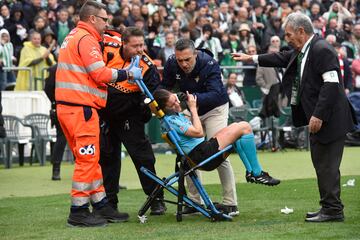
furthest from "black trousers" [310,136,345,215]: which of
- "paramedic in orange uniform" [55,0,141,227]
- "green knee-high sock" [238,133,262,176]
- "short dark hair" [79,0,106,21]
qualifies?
"short dark hair" [79,0,106,21]

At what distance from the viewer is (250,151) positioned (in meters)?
10.1

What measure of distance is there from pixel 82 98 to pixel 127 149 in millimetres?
1206

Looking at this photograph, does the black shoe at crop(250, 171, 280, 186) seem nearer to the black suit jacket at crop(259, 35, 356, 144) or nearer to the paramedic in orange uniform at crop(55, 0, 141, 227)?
the black suit jacket at crop(259, 35, 356, 144)

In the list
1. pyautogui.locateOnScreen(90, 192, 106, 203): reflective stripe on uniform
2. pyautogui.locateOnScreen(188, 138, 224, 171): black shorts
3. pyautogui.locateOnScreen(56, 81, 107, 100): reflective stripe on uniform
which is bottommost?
pyautogui.locateOnScreen(90, 192, 106, 203): reflective stripe on uniform

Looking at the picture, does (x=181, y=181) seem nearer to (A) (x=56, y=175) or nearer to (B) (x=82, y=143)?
(B) (x=82, y=143)

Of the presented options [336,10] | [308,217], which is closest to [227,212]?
[308,217]

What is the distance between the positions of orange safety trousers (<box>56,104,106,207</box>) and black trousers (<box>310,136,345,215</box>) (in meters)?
2.30

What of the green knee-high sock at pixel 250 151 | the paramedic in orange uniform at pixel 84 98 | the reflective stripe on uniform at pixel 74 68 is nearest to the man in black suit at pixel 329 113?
the green knee-high sock at pixel 250 151

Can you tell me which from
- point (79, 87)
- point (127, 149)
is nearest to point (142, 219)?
point (127, 149)

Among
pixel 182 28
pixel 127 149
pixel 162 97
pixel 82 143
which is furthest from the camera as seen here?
pixel 182 28

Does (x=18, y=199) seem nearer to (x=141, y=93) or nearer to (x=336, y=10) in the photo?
(x=141, y=93)

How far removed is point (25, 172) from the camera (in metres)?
16.8

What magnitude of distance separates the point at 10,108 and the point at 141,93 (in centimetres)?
901

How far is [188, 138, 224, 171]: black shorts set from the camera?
1005 cm
